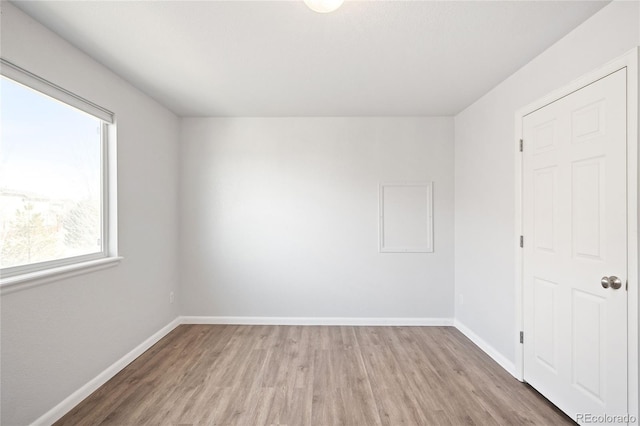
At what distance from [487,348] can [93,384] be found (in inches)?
139

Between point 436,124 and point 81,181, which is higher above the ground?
point 436,124

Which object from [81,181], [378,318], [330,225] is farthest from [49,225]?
[378,318]

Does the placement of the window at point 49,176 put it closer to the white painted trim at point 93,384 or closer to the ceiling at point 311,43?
the ceiling at point 311,43

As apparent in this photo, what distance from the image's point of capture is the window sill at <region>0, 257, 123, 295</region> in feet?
5.63

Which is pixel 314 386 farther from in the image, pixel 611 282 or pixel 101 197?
pixel 101 197

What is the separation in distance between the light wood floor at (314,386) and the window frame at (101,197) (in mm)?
1011

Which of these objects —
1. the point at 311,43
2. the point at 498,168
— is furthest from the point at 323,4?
the point at 498,168

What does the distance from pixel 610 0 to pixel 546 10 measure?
1.03ft

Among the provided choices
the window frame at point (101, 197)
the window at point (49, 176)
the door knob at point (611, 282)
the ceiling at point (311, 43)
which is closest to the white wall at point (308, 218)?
the ceiling at point (311, 43)

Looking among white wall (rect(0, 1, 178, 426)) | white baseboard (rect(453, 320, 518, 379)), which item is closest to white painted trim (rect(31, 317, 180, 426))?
white wall (rect(0, 1, 178, 426))

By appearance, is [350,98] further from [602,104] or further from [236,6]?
[602,104]

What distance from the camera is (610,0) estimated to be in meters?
1.73

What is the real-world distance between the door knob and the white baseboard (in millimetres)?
1223

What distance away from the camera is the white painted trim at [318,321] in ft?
12.4
